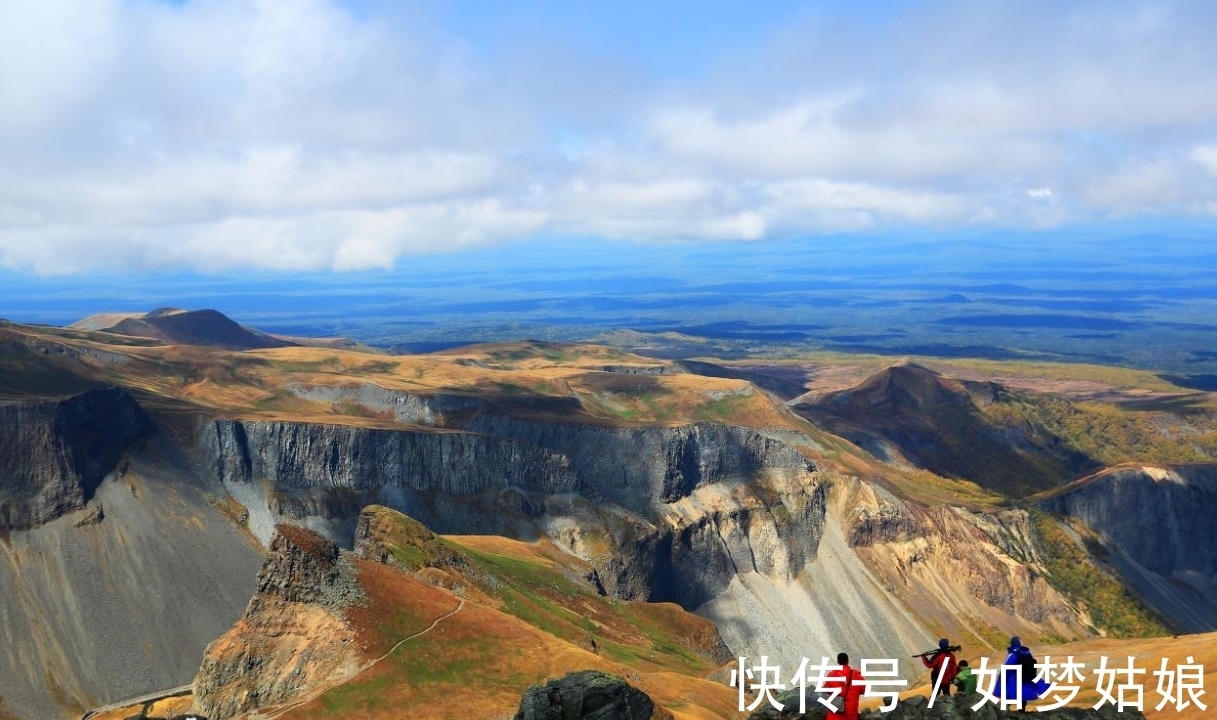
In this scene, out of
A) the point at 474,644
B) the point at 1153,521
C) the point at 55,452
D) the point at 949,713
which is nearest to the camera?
the point at 949,713

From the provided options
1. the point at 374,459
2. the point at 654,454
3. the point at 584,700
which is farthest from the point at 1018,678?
the point at 374,459

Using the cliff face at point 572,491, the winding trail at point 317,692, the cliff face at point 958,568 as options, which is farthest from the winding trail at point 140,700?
the cliff face at point 958,568

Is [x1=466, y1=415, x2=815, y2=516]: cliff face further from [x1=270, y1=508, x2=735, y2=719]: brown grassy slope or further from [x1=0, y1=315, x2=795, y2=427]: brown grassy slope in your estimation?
[x1=270, y1=508, x2=735, y2=719]: brown grassy slope

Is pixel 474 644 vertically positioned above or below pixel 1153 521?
above

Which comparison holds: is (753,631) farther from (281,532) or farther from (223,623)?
(281,532)

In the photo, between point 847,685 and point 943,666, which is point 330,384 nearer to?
point 943,666

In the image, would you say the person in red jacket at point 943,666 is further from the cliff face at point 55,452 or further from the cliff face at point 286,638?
the cliff face at point 55,452

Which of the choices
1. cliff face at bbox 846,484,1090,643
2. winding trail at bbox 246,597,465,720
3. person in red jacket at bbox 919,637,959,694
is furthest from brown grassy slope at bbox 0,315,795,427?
person in red jacket at bbox 919,637,959,694
